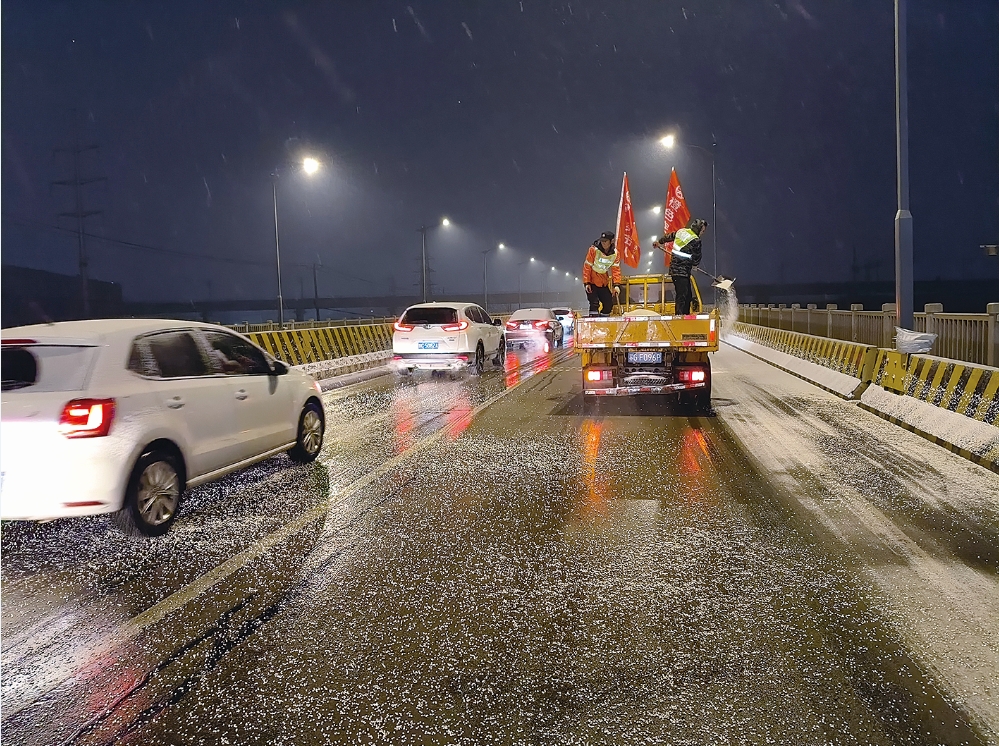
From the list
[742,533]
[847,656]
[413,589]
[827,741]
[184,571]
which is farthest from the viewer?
[742,533]

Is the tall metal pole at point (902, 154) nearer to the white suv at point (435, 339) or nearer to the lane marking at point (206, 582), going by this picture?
the lane marking at point (206, 582)

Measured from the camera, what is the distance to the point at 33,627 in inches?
172

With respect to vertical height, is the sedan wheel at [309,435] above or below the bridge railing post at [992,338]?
below

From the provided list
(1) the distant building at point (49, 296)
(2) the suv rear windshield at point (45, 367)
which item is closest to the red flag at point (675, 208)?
(2) the suv rear windshield at point (45, 367)

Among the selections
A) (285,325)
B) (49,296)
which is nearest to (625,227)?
(285,325)

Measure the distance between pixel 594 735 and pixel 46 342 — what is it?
15.6 ft

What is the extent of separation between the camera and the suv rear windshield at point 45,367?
18.8ft

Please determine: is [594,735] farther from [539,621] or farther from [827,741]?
[539,621]

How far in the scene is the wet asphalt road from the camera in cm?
334

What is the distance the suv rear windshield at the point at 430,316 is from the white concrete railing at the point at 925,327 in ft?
29.3

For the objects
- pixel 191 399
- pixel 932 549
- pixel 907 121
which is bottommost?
pixel 932 549

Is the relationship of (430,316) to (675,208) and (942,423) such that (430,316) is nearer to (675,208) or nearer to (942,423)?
(675,208)

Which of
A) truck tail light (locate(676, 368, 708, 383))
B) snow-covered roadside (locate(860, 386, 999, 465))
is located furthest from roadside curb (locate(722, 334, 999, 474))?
truck tail light (locate(676, 368, 708, 383))

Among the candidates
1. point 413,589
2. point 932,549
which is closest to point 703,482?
point 932,549
